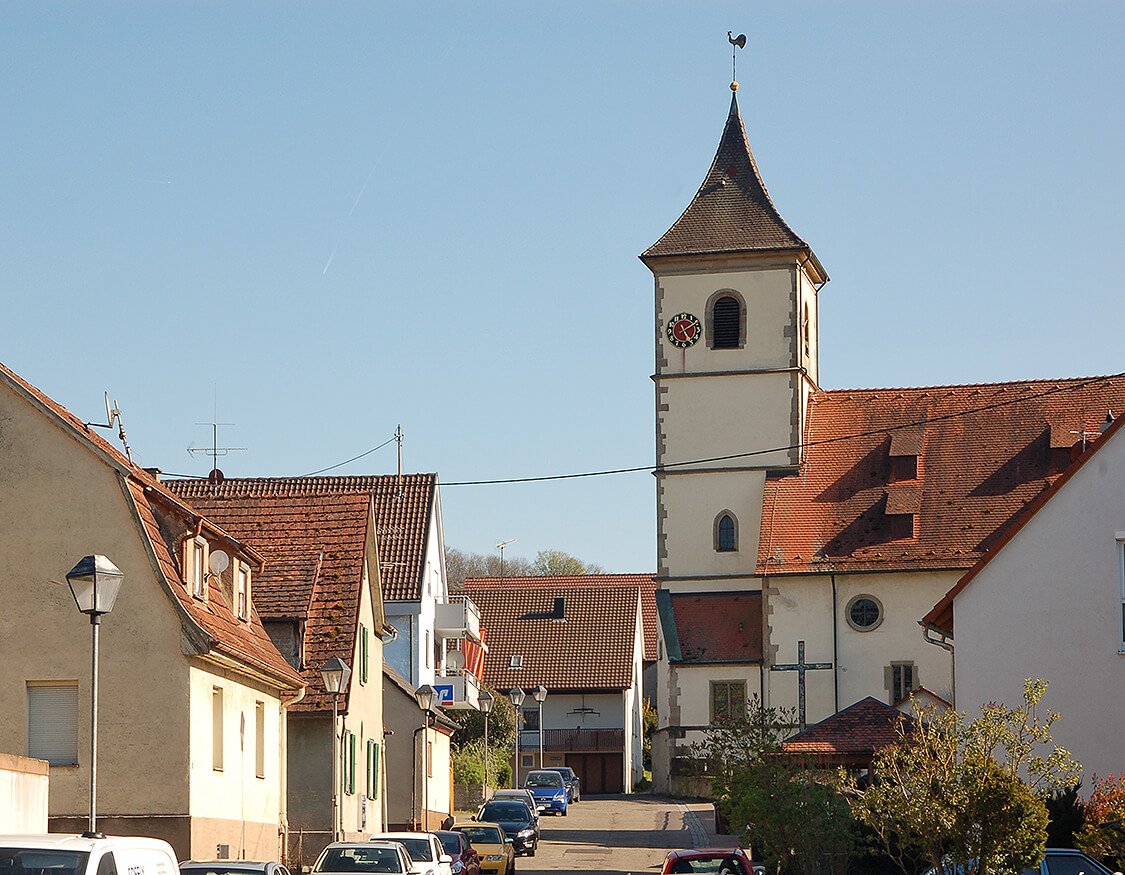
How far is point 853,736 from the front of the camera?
33.6 meters

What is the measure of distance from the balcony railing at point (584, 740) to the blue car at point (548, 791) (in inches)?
767

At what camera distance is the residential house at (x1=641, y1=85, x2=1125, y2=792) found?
54.2 metres

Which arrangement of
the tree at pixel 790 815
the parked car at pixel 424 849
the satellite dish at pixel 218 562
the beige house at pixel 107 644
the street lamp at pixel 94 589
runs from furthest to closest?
the satellite dish at pixel 218 562
the tree at pixel 790 815
the parked car at pixel 424 849
the beige house at pixel 107 644
the street lamp at pixel 94 589

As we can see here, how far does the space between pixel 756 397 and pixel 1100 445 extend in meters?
31.3

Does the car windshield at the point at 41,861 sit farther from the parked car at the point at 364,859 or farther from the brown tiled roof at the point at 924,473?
the brown tiled roof at the point at 924,473

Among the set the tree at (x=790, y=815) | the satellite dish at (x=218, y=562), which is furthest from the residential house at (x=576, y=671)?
the tree at (x=790, y=815)

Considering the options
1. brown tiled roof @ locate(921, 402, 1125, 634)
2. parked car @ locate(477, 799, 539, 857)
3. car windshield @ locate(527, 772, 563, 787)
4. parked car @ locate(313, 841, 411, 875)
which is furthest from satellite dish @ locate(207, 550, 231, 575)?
car windshield @ locate(527, 772, 563, 787)

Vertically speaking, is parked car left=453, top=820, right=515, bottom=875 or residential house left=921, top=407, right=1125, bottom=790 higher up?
residential house left=921, top=407, right=1125, bottom=790

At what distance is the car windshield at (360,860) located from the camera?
894 inches

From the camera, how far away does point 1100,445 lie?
86.9 ft

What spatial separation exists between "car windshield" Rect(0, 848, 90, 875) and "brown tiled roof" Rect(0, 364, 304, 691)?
1319cm

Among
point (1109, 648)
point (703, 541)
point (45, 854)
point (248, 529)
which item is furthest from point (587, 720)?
point (45, 854)

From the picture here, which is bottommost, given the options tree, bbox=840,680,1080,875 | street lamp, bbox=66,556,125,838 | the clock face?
tree, bbox=840,680,1080,875

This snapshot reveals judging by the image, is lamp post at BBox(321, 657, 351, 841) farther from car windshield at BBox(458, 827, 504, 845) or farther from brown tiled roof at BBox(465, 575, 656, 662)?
brown tiled roof at BBox(465, 575, 656, 662)
